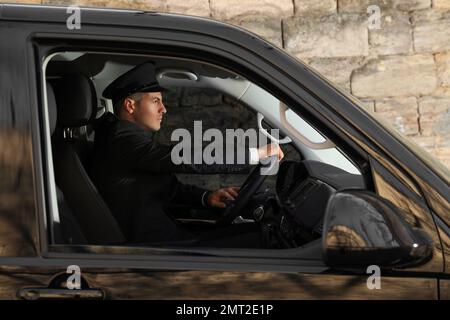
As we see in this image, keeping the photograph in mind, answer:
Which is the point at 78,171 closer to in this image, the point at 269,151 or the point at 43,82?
the point at 43,82

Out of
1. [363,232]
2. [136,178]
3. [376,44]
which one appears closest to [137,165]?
[136,178]

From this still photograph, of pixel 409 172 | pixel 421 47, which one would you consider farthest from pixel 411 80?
pixel 409 172

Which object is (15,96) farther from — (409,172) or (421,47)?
(421,47)

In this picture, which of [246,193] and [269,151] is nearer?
[269,151]

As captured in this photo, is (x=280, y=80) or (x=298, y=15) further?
(x=298, y=15)

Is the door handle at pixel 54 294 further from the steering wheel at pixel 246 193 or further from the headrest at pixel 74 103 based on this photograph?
the steering wheel at pixel 246 193

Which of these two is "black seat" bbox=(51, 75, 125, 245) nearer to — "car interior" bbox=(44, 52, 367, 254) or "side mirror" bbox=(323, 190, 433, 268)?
"car interior" bbox=(44, 52, 367, 254)

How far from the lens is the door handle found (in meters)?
2.11

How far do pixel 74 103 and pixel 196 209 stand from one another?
1191 millimetres

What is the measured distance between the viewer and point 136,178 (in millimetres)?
2943

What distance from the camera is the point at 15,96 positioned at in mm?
2205
